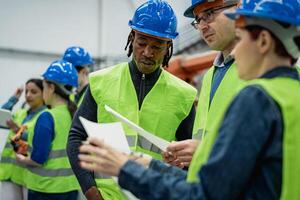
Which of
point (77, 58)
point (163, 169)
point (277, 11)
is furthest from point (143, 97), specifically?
point (77, 58)

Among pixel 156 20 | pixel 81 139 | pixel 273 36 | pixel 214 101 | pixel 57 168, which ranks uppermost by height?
pixel 273 36

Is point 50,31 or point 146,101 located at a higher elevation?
point 146,101

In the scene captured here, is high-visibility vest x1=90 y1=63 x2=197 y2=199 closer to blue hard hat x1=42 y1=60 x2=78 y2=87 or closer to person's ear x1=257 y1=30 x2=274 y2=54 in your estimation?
person's ear x1=257 y1=30 x2=274 y2=54

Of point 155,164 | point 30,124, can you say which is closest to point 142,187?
point 155,164

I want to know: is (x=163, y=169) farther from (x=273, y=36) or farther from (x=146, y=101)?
(x=146, y=101)

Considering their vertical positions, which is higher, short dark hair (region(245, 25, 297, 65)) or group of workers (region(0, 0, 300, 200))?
short dark hair (region(245, 25, 297, 65))

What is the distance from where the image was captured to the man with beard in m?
1.95

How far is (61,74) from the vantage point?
11.2ft

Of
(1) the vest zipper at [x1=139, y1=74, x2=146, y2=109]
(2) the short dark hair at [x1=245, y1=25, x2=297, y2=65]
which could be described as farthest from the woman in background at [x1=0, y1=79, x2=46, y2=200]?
(2) the short dark hair at [x1=245, y1=25, x2=297, y2=65]

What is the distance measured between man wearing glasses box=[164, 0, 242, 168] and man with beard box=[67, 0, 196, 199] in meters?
0.18

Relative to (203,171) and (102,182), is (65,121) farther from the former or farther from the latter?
(203,171)

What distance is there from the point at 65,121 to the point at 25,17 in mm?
4745

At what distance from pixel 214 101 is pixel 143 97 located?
40cm

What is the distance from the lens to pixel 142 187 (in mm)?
1083
